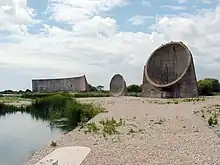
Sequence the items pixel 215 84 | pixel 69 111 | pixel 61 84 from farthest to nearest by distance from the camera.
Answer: pixel 61 84, pixel 215 84, pixel 69 111

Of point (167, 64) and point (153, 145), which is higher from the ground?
point (167, 64)

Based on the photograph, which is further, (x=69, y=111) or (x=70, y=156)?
(x=69, y=111)

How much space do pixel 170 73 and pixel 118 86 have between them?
13.9m

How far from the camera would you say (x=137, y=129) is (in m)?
15.5

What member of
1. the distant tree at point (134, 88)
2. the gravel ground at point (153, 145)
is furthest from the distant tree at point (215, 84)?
the gravel ground at point (153, 145)

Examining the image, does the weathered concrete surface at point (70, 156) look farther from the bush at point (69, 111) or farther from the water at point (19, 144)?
the bush at point (69, 111)

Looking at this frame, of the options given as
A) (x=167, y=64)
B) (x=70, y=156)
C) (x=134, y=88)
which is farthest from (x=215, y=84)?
(x=70, y=156)

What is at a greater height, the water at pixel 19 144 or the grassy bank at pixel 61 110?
the grassy bank at pixel 61 110

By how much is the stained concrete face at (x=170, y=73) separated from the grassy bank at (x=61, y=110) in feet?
36.9

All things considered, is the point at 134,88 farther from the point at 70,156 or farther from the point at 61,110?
the point at 70,156

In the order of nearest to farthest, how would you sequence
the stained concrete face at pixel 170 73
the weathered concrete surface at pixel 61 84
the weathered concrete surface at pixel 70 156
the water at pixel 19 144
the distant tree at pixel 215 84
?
1. the weathered concrete surface at pixel 70 156
2. the water at pixel 19 144
3. the stained concrete face at pixel 170 73
4. the distant tree at pixel 215 84
5. the weathered concrete surface at pixel 61 84

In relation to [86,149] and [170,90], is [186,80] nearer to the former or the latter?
[170,90]

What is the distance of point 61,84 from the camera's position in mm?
92562

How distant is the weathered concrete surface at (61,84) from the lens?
282ft
